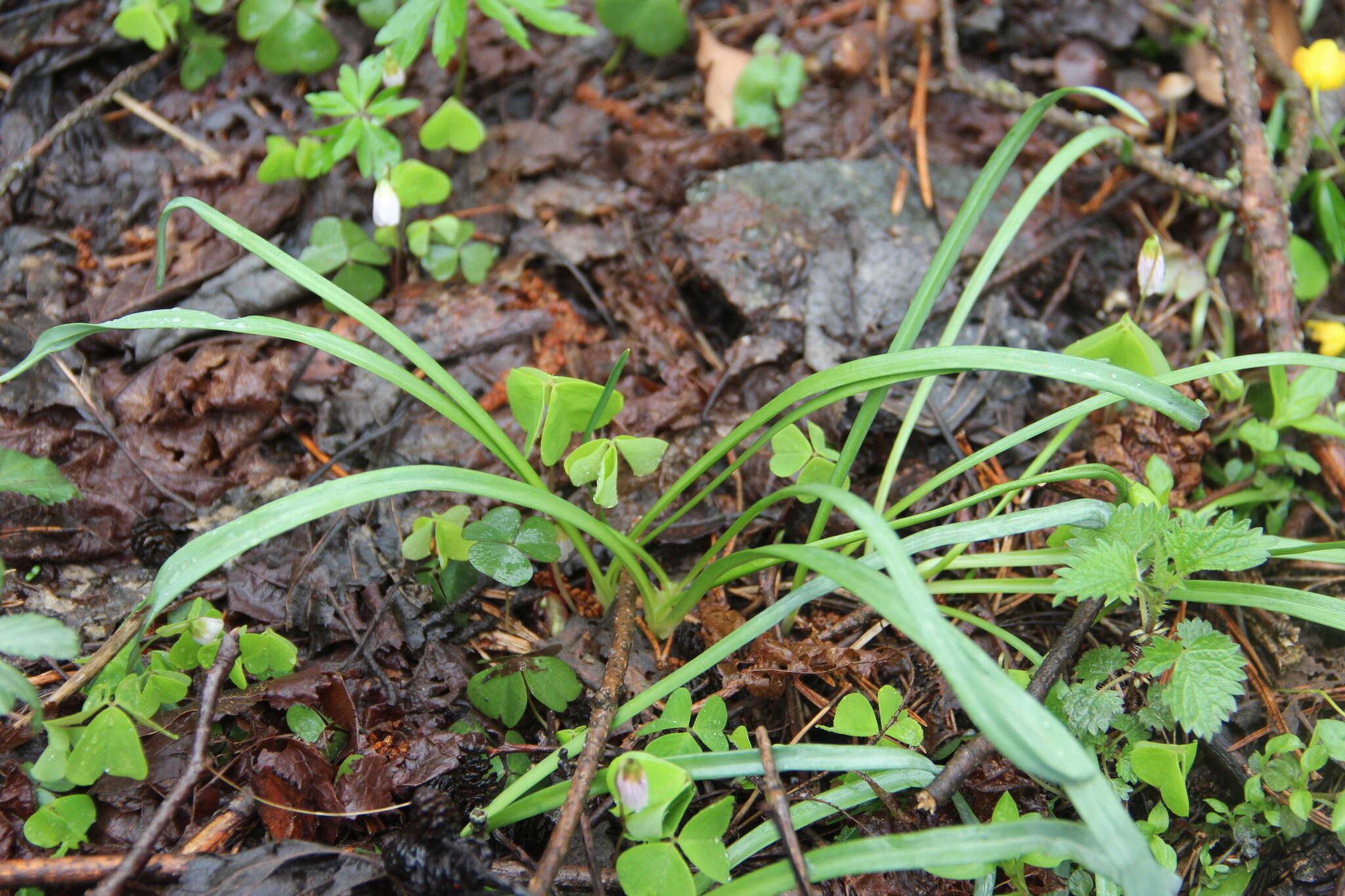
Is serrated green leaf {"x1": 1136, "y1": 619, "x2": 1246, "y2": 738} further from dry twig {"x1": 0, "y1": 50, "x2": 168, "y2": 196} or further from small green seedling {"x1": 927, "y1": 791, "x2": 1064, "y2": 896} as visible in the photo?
dry twig {"x1": 0, "y1": 50, "x2": 168, "y2": 196}

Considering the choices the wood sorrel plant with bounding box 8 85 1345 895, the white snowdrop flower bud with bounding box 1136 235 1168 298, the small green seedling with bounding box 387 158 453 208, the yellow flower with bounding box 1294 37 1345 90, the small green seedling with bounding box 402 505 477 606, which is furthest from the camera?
the yellow flower with bounding box 1294 37 1345 90

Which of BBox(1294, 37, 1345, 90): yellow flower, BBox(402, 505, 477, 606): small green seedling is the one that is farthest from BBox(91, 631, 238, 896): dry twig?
BBox(1294, 37, 1345, 90): yellow flower

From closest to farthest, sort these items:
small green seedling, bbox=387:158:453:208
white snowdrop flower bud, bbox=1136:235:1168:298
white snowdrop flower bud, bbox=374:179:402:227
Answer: white snowdrop flower bud, bbox=1136:235:1168:298, white snowdrop flower bud, bbox=374:179:402:227, small green seedling, bbox=387:158:453:208

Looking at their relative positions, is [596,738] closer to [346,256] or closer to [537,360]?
[537,360]

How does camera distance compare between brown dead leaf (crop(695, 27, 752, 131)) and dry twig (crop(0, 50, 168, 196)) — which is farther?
brown dead leaf (crop(695, 27, 752, 131))

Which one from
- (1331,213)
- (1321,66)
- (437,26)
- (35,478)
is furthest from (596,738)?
(1321,66)

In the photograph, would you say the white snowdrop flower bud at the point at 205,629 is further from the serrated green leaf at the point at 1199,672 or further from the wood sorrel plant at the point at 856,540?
the serrated green leaf at the point at 1199,672
